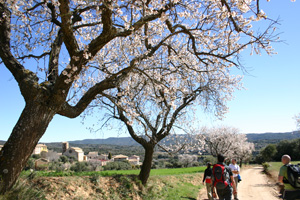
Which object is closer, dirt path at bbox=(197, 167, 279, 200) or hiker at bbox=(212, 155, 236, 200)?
hiker at bbox=(212, 155, 236, 200)

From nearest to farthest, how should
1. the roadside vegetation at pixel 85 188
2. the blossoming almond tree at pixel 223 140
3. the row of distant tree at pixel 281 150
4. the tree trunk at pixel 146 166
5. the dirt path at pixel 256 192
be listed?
the roadside vegetation at pixel 85 188 → the dirt path at pixel 256 192 → the tree trunk at pixel 146 166 → the blossoming almond tree at pixel 223 140 → the row of distant tree at pixel 281 150

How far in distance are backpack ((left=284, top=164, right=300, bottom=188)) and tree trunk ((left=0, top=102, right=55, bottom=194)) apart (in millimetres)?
5389

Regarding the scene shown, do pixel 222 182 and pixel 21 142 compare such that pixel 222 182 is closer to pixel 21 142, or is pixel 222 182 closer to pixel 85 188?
pixel 21 142

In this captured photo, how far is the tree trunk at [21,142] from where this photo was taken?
4.33 metres

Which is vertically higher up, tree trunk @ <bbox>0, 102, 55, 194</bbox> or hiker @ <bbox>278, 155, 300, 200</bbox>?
Result: tree trunk @ <bbox>0, 102, 55, 194</bbox>

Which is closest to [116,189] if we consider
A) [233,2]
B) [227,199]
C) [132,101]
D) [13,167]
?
[132,101]

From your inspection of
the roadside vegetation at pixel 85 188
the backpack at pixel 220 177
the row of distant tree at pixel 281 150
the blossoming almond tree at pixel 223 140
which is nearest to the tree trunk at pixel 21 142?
the roadside vegetation at pixel 85 188

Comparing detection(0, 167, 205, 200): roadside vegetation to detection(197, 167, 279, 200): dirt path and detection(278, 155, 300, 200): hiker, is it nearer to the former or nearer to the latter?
detection(197, 167, 279, 200): dirt path

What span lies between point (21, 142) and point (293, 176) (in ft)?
18.7

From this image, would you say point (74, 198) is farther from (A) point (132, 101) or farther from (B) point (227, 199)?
(B) point (227, 199)

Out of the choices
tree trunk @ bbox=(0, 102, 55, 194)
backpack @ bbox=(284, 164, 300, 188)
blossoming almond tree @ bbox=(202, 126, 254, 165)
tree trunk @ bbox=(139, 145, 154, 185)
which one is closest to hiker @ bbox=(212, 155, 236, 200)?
backpack @ bbox=(284, 164, 300, 188)

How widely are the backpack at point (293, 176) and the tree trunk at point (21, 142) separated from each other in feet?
17.7

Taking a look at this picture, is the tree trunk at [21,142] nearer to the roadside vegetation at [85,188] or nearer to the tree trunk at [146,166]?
the roadside vegetation at [85,188]

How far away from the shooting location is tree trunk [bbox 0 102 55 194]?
433cm
